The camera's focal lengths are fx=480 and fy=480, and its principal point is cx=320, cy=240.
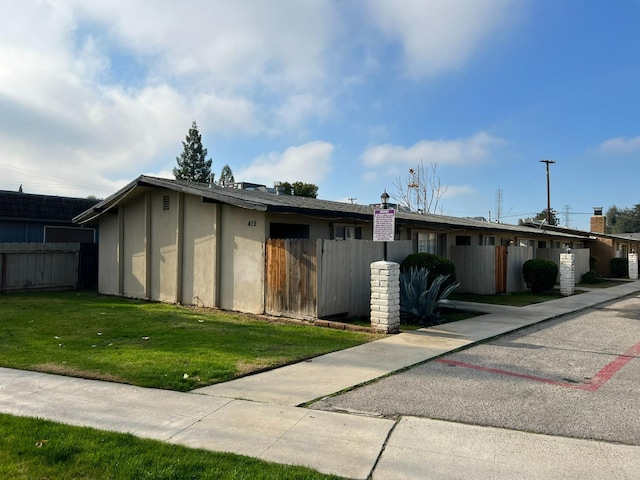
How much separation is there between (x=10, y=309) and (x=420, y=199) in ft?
110

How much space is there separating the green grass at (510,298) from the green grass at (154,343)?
25.3 ft

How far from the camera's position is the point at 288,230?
1358 cm

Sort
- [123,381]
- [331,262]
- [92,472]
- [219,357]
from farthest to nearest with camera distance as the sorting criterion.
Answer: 1. [331,262]
2. [219,357]
3. [123,381]
4. [92,472]

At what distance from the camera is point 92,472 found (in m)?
3.48

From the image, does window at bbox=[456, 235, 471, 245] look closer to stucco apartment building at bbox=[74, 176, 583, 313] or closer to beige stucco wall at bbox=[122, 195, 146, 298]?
stucco apartment building at bbox=[74, 176, 583, 313]

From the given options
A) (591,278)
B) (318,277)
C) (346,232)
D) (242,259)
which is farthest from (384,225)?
(591,278)

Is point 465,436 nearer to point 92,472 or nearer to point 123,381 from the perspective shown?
point 92,472

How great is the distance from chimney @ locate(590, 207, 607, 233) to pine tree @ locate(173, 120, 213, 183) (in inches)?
1640

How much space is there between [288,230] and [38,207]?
42.7 ft

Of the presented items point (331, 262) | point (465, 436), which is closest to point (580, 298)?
point (331, 262)

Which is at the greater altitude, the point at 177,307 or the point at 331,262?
the point at 331,262

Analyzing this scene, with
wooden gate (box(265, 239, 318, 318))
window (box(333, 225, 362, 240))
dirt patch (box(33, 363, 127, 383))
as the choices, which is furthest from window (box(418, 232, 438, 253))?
dirt patch (box(33, 363, 127, 383))

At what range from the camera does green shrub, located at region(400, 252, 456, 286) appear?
41.2ft

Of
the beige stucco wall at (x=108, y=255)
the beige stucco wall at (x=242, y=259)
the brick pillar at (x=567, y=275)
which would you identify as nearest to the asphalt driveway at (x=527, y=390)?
the beige stucco wall at (x=242, y=259)
